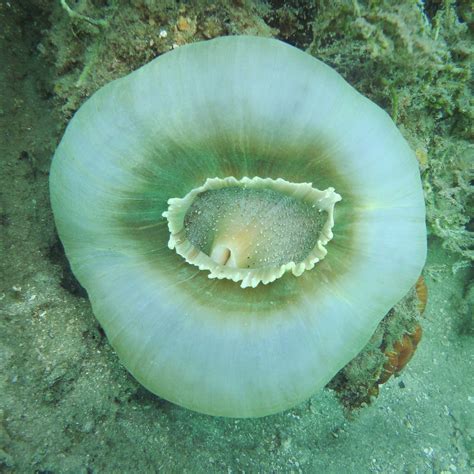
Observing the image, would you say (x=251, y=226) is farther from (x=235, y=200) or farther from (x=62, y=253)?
(x=62, y=253)

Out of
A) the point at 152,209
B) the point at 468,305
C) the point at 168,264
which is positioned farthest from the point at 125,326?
the point at 468,305

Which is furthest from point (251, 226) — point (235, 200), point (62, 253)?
point (62, 253)

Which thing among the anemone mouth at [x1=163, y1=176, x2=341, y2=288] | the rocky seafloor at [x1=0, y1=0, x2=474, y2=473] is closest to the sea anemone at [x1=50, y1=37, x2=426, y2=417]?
the anemone mouth at [x1=163, y1=176, x2=341, y2=288]

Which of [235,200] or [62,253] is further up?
[235,200]

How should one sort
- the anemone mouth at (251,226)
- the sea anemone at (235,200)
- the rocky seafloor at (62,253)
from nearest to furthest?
the sea anemone at (235,200)
the anemone mouth at (251,226)
the rocky seafloor at (62,253)

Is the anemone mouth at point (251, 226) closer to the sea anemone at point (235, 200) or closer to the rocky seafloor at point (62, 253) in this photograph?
the sea anemone at point (235, 200)

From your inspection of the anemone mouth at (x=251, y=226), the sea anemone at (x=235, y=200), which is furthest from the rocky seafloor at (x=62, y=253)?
the anemone mouth at (x=251, y=226)

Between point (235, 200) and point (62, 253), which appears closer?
point (235, 200)

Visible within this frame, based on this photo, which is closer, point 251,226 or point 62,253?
point 251,226

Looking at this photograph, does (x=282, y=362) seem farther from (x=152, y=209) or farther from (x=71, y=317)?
(x=71, y=317)
